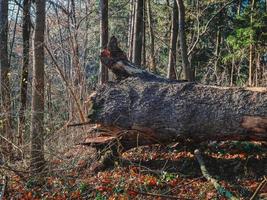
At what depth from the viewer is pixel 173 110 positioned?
6.20 meters

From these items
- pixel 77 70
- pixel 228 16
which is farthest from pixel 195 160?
pixel 228 16

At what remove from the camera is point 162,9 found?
20250 mm

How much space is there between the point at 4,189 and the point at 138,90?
2356 mm

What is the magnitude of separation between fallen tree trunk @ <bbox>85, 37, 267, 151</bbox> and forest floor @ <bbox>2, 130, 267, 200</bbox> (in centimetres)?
48

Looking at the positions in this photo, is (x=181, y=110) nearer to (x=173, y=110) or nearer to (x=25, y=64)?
(x=173, y=110)

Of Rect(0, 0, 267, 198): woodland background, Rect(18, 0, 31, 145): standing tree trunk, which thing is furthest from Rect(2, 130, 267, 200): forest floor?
Rect(18, 0, 31, 145): standing tree trunk

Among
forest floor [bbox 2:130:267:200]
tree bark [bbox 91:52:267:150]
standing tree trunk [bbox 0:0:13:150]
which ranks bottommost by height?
forest floor [bbox 2:130:267:200]

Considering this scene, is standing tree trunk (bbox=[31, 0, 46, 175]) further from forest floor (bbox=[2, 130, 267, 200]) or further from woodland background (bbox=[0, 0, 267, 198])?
forest floor (bbox=[2, 130, 267, 200])

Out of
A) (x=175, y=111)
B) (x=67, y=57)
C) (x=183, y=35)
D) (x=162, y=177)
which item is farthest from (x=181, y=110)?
(x=67, y=57)

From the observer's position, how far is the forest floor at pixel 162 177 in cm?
594

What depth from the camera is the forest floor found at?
19.5 ft

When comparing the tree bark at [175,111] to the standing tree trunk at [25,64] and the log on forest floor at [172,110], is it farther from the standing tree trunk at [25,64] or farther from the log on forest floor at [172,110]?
the standing tree trunk at [25,64]

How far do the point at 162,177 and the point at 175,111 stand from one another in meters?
1.00

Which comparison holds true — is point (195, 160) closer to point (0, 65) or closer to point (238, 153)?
point (238, 153)
